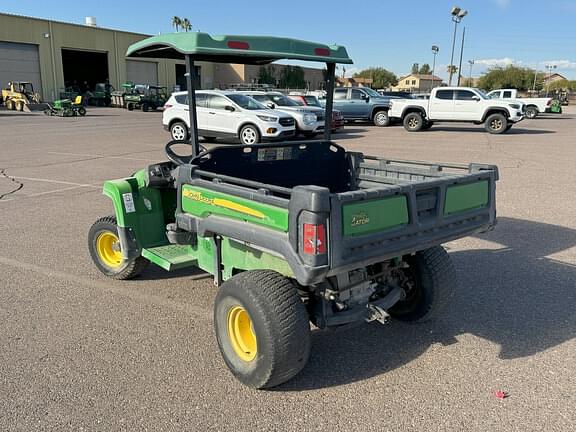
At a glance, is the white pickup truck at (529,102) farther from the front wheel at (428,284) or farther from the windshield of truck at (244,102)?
→ the front wheel at (428,284)

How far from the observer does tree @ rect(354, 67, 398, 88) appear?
4640 inches

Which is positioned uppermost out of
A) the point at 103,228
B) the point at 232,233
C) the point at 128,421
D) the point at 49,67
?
the point at 49,67

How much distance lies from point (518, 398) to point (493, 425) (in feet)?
1.18

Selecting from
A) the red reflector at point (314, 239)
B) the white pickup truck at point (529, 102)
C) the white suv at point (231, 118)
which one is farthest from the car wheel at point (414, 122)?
the red reflector at point (314, 239)

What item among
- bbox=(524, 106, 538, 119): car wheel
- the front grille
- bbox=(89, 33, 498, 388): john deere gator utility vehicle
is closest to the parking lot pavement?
bbox=(89, 33, 498, 388): john deere gator utility vehicle

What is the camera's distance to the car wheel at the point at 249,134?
15.4 metres

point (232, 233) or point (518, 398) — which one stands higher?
point (232, 233)

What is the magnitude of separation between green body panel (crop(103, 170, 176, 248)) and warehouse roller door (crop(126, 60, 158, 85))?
52421mm

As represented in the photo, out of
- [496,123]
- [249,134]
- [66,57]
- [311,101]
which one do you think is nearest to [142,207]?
[249,134]

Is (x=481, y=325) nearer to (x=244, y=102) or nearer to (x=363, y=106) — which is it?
(x=244, y=102)

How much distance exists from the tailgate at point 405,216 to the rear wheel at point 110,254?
2455 mm

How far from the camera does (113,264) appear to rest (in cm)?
487

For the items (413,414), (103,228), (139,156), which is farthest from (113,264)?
(139,156)

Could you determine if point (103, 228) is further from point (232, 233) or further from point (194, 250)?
point (232, 233)
